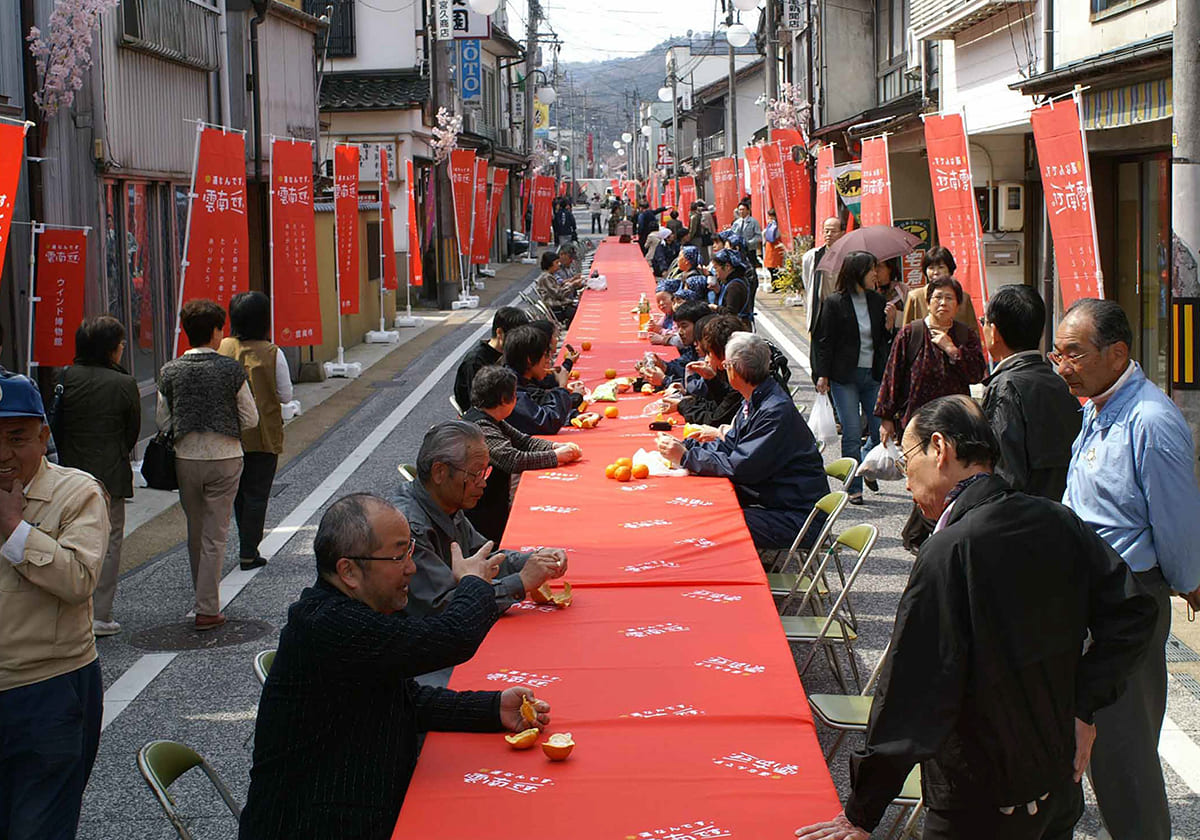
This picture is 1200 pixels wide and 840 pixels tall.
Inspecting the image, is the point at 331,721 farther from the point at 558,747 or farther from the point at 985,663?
the point at 985,663

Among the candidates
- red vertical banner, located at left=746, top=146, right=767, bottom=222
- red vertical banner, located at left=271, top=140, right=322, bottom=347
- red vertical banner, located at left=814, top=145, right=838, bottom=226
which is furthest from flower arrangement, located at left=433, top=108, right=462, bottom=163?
red vertical banner, located at left=271, top=140, right=322, bottom=347

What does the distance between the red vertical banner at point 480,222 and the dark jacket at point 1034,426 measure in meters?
24.5

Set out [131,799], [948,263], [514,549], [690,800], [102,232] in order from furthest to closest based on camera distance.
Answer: [102,232]
[948,263]
[514,549]
[131,799]
[690,800]

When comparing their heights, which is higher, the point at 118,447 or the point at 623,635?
the point at 118,447

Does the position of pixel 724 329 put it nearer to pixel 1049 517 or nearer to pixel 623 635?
pixel 623 635

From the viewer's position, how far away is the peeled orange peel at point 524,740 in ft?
12.7

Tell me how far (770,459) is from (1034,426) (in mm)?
1898

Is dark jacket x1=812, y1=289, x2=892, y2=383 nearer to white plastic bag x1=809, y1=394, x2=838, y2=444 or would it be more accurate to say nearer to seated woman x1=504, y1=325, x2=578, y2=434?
white plastic bag x1=809, y1=394, x2=838, y2=444

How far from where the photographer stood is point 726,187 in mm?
32625

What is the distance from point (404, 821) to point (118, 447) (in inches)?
188

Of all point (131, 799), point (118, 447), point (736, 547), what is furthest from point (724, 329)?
point (131, 799)

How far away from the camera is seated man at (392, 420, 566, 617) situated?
4.98 meters

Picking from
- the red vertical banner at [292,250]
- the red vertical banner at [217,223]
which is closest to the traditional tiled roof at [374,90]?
the red vertical banner at [292,250]

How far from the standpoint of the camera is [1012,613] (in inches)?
128
